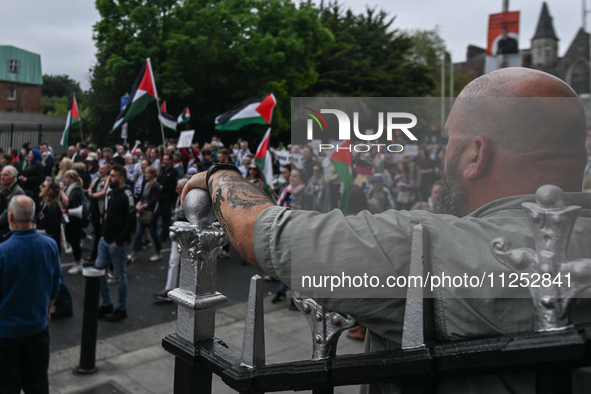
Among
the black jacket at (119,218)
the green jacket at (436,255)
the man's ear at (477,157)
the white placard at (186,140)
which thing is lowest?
the black jacket at (119,218)

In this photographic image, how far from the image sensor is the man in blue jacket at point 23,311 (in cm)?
398

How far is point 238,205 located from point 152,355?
480cm

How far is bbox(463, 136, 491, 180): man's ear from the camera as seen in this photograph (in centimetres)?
108

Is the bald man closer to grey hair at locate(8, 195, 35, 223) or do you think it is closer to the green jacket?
the green jacket

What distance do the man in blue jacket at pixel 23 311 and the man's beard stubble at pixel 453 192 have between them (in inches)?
153

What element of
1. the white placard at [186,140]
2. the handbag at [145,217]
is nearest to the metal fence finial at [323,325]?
the handbag at [145,217]

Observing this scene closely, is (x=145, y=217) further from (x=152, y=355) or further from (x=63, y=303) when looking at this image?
(x=152, y=355)

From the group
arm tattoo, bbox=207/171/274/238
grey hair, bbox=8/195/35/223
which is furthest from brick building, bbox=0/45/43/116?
arm tattoo, bbox=207/171/274/238

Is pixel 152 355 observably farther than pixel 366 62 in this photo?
No

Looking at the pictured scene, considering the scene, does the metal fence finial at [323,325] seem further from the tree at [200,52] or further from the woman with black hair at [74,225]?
the tree at [200,52]

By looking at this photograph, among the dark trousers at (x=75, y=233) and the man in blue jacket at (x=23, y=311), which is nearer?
the man in blue jacket at (x=23, y=311)

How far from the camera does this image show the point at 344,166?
205 centimetres

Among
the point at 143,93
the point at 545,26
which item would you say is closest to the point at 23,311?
the point at 143,93

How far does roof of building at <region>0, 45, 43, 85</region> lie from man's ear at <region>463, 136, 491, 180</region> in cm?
5550
